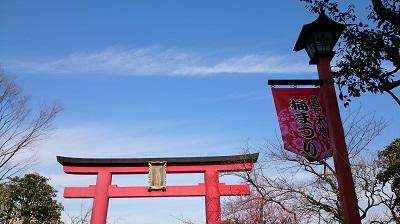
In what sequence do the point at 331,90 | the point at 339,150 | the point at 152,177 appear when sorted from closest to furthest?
the point at 339,150 < the point at 331,90 < the point at 152,177

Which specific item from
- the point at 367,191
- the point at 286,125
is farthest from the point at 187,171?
the point at 286,125

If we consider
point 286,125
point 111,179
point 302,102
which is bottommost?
point 286,125

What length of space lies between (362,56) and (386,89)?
0.73m

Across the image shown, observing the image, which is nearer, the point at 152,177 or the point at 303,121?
the point at 303,121

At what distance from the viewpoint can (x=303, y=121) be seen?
5258 millimetres

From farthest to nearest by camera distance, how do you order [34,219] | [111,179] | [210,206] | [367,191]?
[34,219] < [111,179] < [210,206] < [367,191]

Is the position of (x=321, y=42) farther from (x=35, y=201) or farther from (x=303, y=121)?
(x=35, y=201)

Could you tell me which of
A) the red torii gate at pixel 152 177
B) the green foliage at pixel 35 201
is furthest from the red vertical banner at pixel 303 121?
the green foliage at pixel 35 201

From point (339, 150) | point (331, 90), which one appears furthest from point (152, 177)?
point (339, 150)

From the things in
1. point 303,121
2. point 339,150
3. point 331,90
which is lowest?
point 339,150

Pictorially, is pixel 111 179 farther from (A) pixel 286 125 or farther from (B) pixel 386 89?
(B) pixel 386 89

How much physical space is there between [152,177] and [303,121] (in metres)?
13.0

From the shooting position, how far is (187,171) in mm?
17703

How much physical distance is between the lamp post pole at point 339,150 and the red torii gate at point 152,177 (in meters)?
11.3
